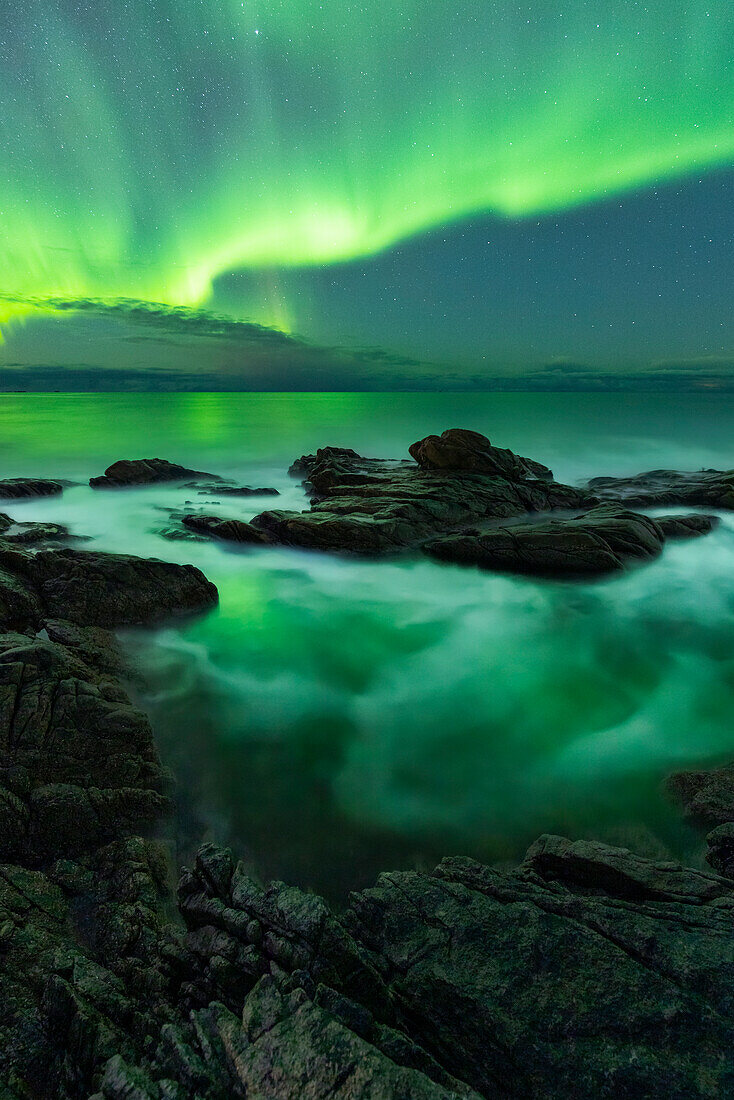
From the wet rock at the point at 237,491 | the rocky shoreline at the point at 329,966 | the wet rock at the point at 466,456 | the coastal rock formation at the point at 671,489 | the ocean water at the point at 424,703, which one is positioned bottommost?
the ocean water at the point at 424,703

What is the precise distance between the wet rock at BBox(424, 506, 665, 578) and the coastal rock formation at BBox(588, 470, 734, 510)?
582cm

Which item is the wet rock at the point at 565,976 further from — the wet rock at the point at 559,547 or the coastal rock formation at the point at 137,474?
the coastal rock formation at the point at 137,474

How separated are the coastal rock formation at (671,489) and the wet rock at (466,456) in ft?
14.0

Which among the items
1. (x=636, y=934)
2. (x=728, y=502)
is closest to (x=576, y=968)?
(x=636, y=934)

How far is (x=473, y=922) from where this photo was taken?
3.86 metres

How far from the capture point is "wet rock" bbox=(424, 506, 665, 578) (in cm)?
1405

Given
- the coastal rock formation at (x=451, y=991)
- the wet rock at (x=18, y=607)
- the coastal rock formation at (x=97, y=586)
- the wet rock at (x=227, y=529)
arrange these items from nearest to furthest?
the coastal rock formation at (x=451, y=991) → the wet rock at (x=18, y=607) → the coastal rock formation at (x=97, y=586) → the wet rock at (x=227, y=529)

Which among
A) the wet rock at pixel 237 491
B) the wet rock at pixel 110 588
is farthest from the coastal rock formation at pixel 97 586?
the wet rock at pixel 237 491

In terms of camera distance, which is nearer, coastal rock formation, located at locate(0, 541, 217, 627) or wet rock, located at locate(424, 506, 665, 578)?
coastal rock formation, located at locate(0, 541, 217, 627)

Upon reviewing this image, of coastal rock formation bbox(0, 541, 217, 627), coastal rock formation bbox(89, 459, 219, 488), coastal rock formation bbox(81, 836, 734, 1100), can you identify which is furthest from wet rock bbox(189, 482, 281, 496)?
coastal rock formation bbox(81, 836, 734, 1100)

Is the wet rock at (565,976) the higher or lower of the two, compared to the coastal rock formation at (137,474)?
lower

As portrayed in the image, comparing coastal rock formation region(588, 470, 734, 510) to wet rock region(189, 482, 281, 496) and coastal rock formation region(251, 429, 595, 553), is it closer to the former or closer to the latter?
coastal rock formation region(251, 429, 595, 553)

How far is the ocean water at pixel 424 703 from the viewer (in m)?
5.99

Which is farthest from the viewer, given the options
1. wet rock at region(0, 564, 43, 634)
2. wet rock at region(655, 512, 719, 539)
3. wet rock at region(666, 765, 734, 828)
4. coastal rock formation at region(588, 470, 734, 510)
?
coastal rock formation at region(588, 470, 734, 510)
